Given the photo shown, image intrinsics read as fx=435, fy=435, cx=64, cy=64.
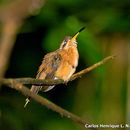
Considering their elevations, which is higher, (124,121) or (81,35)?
(81,35)

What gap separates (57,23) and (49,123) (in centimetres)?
114

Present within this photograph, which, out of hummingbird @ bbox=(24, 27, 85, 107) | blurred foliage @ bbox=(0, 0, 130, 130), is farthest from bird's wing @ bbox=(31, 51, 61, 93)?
blurred foliage @ bbox=(0, 0, 130, 130)

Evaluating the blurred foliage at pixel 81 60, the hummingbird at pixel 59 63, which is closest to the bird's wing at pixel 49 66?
the hummingbird at pixel 59 63

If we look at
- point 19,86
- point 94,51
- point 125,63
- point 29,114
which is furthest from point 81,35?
point 19,86

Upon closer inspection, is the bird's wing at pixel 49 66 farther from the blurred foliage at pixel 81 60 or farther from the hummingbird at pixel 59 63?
the blurred foliage at pixel 81 60

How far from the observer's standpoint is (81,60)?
141 inches

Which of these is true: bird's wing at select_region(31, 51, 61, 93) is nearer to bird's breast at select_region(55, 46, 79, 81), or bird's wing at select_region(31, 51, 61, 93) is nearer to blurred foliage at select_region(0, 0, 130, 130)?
bird's breast at select_region(55, 46, 79, 81)

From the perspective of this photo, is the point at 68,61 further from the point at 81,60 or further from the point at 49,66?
the point at 81,60

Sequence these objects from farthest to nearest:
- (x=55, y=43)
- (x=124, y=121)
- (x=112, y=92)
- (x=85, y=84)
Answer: (x=85, y=84)
(x=112, y=92)
(x=124, y=121)
(x=55, y=43)

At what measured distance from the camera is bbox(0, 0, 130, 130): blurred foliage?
8.71ft

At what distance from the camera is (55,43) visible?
108 inches

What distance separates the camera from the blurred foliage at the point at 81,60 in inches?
104

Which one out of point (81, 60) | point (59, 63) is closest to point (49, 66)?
point (59, 63)

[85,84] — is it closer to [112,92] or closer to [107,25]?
[112,92]
